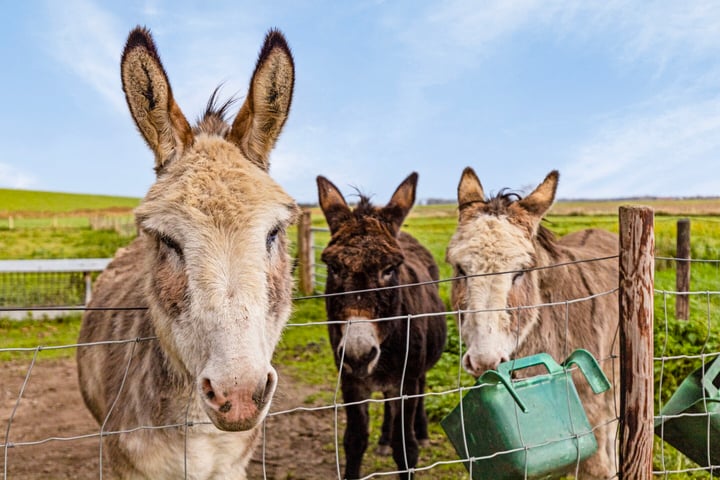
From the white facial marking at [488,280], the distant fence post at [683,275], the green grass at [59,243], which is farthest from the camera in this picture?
the green grass at [59,243]

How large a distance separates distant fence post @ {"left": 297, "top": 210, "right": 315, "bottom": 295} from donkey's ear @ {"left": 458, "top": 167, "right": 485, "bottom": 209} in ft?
26.6

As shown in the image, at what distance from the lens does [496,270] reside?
11.3 ft

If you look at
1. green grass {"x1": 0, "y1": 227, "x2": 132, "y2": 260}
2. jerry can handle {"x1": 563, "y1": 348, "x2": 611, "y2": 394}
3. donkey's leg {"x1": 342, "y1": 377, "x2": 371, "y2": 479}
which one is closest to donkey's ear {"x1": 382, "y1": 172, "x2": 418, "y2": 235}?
donkey's leg {"x1": 342, "y1": 377, "x2": 371, "y2": 479}

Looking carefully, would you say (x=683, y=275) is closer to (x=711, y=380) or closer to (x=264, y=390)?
(x=711, y=380)

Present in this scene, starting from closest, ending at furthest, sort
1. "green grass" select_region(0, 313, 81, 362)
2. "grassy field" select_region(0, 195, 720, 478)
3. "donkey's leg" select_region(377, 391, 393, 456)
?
"donkey's leg" select_region(377, 391, 393, 456) < "grassy field" select_region(0, 195, 720, 478) < "green grass" select_region(0, 313, 81, 362)

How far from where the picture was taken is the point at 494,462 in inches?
97.0

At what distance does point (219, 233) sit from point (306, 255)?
10.5 m

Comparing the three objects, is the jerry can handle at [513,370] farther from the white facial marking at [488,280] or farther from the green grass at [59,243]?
the green grass at [59,243]

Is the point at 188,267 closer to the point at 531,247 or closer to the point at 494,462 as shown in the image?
the point at 494,462

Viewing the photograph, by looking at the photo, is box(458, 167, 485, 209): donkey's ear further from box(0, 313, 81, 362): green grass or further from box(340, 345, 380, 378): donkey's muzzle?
box(0, 313, 81, 362): green grass

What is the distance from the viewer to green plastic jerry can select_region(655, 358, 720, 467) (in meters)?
3.04

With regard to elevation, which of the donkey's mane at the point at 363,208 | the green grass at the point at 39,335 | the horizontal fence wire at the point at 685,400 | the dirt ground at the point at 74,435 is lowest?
the dirt ground at the point at 74,435

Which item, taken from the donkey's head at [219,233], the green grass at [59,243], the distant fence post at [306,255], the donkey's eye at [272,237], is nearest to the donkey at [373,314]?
the donkey's head at [219,233]

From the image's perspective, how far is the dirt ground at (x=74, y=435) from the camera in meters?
4.93
